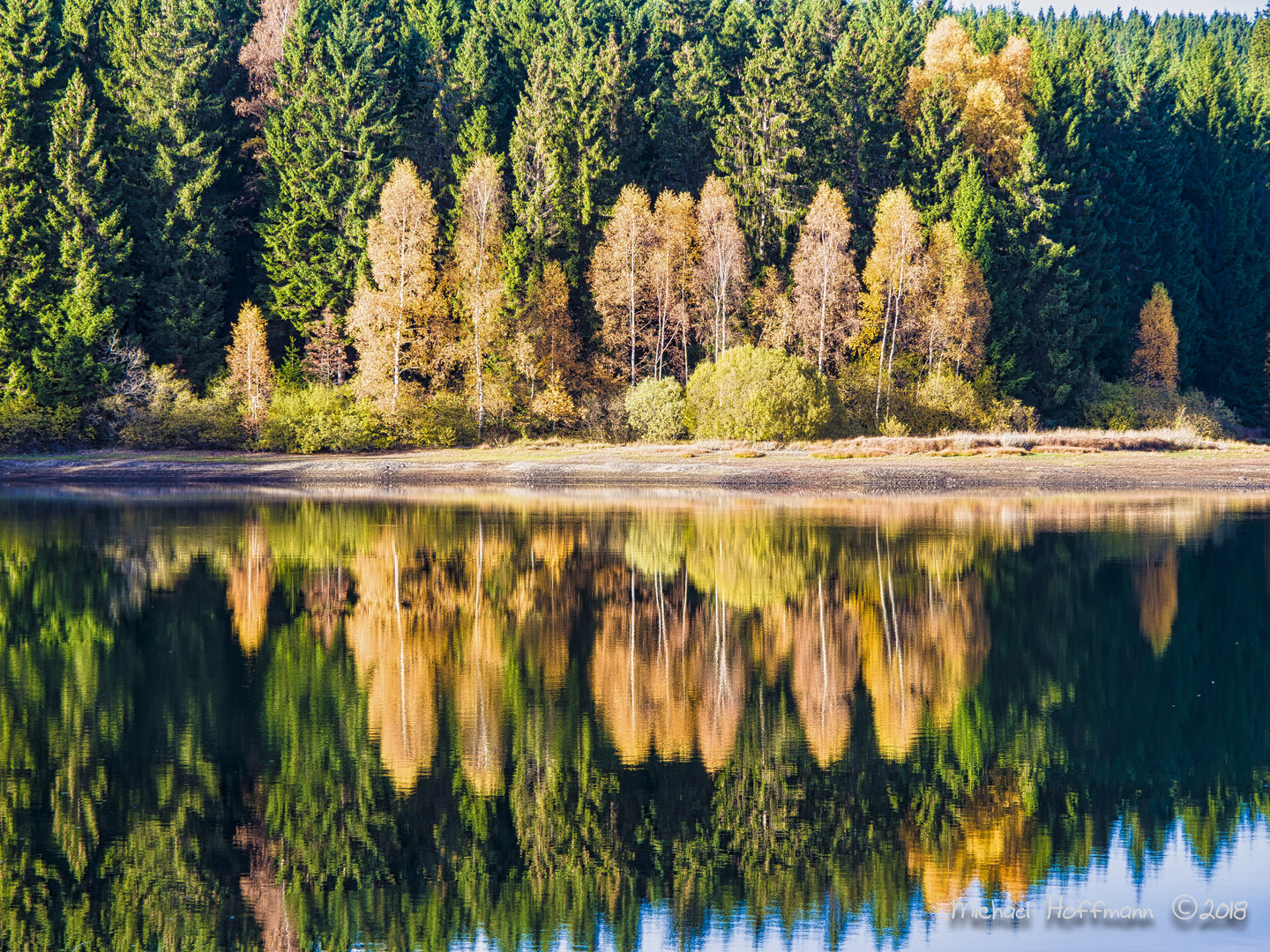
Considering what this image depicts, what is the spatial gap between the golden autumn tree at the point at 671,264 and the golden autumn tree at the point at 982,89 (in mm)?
14290

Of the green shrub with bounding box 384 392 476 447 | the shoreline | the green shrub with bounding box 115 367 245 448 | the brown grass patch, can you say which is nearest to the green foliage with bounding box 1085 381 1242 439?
the shoreline

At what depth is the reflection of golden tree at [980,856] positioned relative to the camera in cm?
1070

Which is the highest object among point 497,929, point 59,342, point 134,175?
point 134,175

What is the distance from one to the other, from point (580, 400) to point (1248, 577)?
1627 inches

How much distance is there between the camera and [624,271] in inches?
2478

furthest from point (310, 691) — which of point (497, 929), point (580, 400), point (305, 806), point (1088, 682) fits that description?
point (580, 400)

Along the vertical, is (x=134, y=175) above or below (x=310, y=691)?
above

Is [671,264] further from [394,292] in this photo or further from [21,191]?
[21,191]

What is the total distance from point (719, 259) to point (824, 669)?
46302mm

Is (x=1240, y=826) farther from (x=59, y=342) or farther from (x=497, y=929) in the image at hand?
(x=59, y=342)

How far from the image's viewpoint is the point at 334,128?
211 feet

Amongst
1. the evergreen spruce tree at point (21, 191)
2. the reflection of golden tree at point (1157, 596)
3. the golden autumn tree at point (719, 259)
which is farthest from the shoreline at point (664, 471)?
the reflection of golden tree at point (1157, 596)

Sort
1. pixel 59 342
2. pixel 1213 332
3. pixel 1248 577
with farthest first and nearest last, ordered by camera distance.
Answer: pixel 1213 332, pixel 59 342, pixel 1248 577

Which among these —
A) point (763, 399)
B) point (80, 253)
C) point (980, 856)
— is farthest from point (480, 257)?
point (980, 856)
